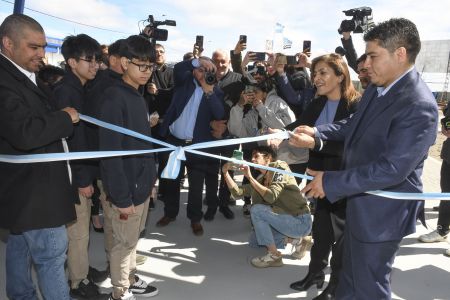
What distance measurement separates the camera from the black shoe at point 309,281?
9.65ft

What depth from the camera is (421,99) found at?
171 cm

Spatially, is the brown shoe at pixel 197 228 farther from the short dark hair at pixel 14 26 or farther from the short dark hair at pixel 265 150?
the short dark hair at pixel 14 26

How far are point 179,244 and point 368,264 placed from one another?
7.46 feet

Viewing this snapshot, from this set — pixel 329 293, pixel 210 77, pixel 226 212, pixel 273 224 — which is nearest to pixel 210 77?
pixel 210 77

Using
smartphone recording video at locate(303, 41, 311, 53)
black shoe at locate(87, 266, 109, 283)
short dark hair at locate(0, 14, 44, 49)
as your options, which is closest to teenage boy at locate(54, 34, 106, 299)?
black shoe at locate(87, 266, 109, 283)

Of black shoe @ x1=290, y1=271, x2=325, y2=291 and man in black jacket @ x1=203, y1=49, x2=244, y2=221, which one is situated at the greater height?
man in black jacket @ x1=203, y1=49, x2=244, y2=221

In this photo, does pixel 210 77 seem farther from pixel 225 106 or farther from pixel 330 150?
pixel 330 150

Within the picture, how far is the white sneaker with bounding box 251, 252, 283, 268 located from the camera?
10.8 ft

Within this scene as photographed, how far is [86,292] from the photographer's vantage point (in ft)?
8.67

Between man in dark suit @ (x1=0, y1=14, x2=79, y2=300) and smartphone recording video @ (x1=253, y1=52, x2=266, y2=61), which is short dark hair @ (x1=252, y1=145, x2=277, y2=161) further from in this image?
man in dark suit @ (x1=0, y1=14, x2=79, y2=300)

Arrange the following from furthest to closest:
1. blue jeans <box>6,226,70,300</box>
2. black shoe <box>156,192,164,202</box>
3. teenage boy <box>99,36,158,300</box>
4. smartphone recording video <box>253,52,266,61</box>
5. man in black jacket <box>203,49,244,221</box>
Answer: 1. black shoe <box>156,192,164,202</box>
2. smartphone recording video <box>253,52,266,61</box>
3. man in black jacket <box>203,49,244,221</box>
4. teenage boy <box>99,36,158,300</box>
5. blue jeans <box>6,226,70,300</box>

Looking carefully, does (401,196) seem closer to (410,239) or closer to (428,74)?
(410,239)

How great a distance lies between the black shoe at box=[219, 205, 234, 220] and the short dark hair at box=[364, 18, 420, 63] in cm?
317

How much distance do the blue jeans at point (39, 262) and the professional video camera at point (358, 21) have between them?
11.5 ft
